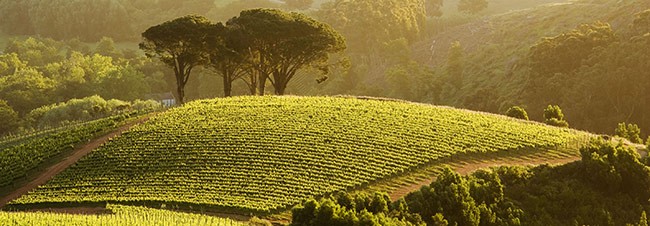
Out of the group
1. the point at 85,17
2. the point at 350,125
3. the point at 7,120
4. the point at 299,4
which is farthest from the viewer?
the point at 299,4

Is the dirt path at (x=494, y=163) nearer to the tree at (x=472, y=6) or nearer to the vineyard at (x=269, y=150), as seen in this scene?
the vineyard at (x=269, y=150)

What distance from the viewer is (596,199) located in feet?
124

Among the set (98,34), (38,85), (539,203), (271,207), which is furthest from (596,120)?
(98,34)

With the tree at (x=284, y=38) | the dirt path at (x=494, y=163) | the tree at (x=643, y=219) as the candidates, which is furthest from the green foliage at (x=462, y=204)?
the tree at (x=284, y=38)

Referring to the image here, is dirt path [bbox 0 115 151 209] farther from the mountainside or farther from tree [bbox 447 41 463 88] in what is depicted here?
tree [bbox 447 41 463 88]

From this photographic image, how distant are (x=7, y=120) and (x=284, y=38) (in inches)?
1921

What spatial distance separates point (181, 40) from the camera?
203 ft

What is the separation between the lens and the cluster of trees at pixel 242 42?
62031 mm

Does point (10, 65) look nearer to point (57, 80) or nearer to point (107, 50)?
point (57, 80)

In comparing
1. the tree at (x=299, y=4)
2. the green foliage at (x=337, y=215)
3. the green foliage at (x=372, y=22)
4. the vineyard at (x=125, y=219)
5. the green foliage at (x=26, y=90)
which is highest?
the tree at (x=299, y=4)

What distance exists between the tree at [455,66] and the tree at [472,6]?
2055 inches

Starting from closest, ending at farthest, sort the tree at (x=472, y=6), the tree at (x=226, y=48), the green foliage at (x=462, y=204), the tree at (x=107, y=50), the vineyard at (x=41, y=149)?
the green foliage at (x=462, y=204)
the vineyard at (x=41, y=149)
the tree at (x=226, y=48)
the tree at (x=107, y=50)
the tree at (x=472, y=6)

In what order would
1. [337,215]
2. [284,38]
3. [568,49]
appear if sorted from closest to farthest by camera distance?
[337,215] < [284,38] < [568,49]

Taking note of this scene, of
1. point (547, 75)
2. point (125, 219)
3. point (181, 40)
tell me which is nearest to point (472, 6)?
point (547, 75)
